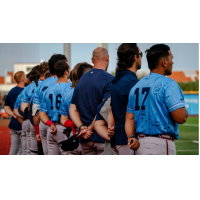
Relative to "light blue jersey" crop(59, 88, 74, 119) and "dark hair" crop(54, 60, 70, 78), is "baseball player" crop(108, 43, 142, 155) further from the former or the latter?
"dark hair" crop(54, 60, 70, 78)

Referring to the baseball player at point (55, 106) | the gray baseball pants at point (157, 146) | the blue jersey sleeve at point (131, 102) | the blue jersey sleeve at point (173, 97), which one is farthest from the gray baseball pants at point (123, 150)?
the baseball player at point (55, 106)

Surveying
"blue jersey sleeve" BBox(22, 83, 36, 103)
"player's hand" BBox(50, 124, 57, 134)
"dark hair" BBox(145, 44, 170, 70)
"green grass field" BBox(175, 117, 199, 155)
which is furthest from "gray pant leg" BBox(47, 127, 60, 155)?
"green grass field" BBox(175, 117, 199, 155)

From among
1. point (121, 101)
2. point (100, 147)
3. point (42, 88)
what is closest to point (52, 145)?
point (42, 88)

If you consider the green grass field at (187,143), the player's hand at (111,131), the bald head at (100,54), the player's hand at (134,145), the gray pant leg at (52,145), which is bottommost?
the green grass field at (187,143)

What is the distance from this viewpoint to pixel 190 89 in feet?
81.4

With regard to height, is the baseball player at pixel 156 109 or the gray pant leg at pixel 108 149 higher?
the baseball player at pixel 156 109

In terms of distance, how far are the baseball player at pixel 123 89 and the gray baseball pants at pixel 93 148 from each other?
0.49 meters

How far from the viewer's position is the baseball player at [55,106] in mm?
3877

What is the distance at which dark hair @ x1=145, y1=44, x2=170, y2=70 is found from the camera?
7.57 ft

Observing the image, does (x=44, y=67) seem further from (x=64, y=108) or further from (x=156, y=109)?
(x=156, y=109)

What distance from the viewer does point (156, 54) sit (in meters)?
2.31

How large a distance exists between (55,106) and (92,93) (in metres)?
1.07

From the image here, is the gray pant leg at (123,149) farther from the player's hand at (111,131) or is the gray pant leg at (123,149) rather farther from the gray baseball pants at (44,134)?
the gray baseball pants at (44,134)

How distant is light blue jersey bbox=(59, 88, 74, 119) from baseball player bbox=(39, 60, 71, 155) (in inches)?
6.2
